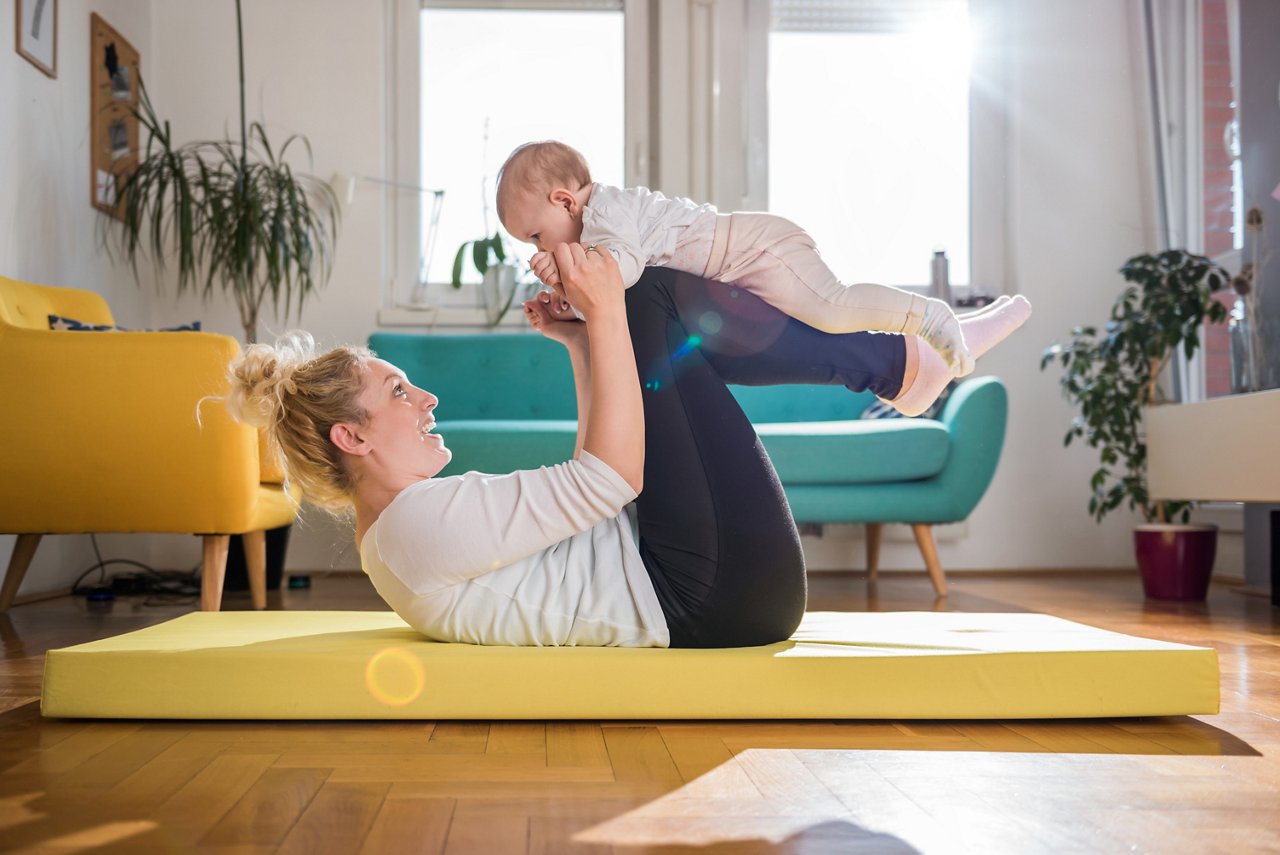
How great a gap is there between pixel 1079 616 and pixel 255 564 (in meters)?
2.28

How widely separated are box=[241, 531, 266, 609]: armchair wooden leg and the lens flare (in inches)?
67.5

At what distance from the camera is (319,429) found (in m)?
1.60

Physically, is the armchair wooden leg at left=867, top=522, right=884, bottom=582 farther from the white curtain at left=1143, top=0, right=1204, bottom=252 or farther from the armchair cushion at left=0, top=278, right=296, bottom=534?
the armchair cushion at left=0, top=278, right=296, bottom=534

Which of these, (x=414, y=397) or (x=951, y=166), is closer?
(x=414, y=397)

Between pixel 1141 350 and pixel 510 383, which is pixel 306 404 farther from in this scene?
pixel 1141 350

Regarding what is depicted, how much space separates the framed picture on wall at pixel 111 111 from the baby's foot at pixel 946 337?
127 inches

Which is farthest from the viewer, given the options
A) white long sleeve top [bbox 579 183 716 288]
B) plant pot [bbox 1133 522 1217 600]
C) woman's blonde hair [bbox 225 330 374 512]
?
plant pot [bbox 1133 522 1217 600]

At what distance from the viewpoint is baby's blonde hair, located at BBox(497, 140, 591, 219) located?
1.91 m

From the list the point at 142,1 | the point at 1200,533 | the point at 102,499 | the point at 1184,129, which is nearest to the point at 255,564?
the point at 102,499

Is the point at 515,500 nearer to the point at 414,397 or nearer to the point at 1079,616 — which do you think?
the point at 414,397

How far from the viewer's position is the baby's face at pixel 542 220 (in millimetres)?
1921

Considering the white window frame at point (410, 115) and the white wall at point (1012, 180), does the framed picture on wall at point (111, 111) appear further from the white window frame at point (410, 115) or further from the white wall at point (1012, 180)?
the white window frame at point (410, 115)

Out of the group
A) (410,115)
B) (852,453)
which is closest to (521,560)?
(852,453)

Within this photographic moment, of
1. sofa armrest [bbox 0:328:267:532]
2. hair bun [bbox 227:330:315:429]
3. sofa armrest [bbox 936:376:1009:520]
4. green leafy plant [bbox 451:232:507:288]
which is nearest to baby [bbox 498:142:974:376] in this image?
hair bun [bbox 227:330:315:429]
